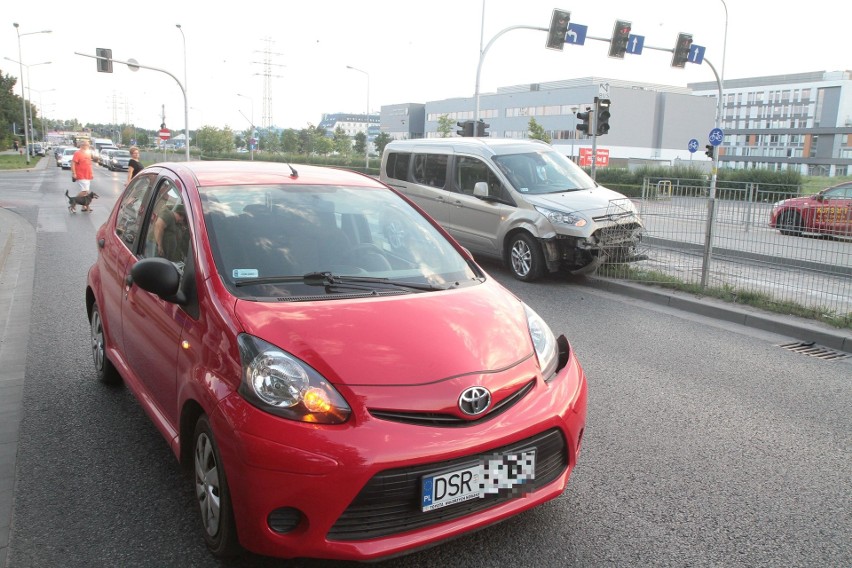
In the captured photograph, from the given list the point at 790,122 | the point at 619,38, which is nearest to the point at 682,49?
the point at 619,38

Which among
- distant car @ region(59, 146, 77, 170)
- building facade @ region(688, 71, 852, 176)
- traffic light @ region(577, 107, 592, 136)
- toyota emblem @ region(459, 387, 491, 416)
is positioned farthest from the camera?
building facade @ region(688, 71, 852, 176)

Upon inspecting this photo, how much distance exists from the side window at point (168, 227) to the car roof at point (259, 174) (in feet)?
0.48

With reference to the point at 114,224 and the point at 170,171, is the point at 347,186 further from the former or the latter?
the point at 114,224

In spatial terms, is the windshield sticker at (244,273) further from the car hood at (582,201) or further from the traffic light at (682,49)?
the traffic light at (682,49)

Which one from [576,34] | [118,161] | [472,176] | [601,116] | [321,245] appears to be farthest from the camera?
[118,161]

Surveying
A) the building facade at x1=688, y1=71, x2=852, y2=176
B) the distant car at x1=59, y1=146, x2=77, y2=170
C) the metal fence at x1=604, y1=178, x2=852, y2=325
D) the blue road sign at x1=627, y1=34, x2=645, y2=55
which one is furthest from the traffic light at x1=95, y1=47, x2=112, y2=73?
the building facade at x1=688, y1=71, x2=852, y2=176

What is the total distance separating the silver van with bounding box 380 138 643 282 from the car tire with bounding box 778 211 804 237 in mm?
2124

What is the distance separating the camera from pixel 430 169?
1163cm

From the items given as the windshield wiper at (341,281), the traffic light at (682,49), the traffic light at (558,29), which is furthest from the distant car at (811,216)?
the traffic light at (682,49)

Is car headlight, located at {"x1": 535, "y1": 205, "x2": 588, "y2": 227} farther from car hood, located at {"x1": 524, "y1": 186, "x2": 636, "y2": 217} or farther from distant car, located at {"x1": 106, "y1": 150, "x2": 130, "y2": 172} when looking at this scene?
distant car, located at {"x1": 106, "y1": 150, "x2": 130, "y2": 172}

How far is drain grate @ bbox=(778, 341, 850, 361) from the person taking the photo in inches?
251

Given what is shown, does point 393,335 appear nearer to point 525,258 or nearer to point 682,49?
point 525,258

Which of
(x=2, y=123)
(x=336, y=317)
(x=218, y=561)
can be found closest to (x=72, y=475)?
(x=218, y=561)

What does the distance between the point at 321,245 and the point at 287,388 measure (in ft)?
3.75
